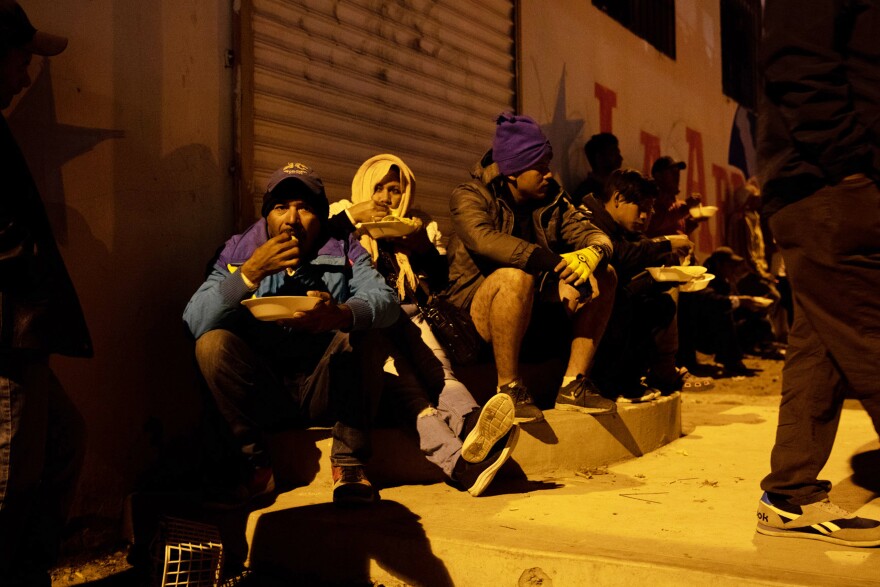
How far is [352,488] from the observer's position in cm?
311

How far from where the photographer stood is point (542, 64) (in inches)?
271

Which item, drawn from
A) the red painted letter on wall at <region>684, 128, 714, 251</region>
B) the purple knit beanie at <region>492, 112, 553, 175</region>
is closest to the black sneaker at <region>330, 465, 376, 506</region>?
the purple knit beanie at <region>492, 112, 553, 175</region>

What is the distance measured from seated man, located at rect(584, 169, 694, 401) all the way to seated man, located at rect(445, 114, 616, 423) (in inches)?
16.6

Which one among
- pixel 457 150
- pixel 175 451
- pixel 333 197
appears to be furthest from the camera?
pixel 457 150

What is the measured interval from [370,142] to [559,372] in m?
1.81

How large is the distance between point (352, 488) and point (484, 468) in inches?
22.0

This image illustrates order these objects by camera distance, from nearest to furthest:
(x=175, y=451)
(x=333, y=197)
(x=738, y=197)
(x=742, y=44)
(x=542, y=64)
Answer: (x=175, y=451) < (x=333, y=197) < (x=542, y=64) < (x=738, y=197) < (x=742, y=44)

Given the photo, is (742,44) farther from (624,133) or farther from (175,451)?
(175,451)

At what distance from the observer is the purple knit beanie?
4.11 metres

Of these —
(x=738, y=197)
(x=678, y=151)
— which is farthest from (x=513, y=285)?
(x=738, y=197)

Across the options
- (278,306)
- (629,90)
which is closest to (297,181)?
(278,306)

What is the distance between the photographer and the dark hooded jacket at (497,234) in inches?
151

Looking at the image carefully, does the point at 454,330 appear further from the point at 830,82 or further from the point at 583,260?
the point at 830,82

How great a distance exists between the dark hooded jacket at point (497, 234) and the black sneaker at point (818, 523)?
5.18 ft
